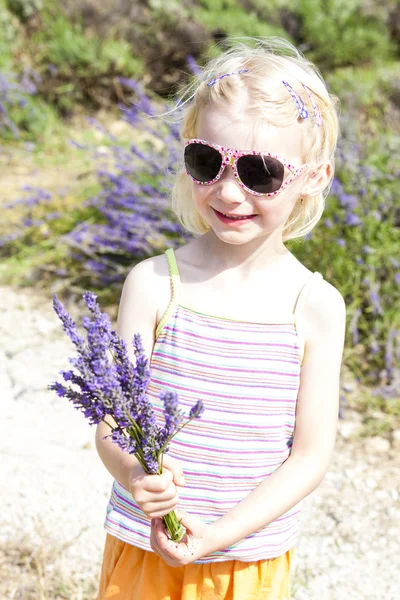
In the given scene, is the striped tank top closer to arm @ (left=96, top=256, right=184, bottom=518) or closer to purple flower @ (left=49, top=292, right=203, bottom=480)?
arm @ (left=96, top=256, right=184, bottom=518)

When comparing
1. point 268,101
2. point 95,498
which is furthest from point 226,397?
point 95,498

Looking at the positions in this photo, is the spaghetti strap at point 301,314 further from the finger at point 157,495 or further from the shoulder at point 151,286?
the finger at point 157,495

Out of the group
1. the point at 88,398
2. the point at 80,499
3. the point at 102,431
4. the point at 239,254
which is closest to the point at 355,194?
the point at 80,499

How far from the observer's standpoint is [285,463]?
4.80 feet

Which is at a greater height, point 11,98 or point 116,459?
point 116,459

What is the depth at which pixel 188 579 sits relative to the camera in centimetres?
149

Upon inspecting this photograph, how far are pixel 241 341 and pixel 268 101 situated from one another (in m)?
0.45

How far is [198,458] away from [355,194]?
2.33 meters

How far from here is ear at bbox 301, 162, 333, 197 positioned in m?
1.52

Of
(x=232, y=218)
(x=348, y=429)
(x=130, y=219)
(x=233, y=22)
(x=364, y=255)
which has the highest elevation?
(x=232, y=218)

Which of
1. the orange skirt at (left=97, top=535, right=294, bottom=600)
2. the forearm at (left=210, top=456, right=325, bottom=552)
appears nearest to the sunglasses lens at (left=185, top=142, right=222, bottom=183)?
the forearm at (left=210, top=456, right=325, bottom=552)

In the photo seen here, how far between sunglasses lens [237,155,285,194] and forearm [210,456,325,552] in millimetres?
525

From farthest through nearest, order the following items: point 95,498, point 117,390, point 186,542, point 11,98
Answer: point 11,98 < point 95,498 < point 186,542 < point 117,390

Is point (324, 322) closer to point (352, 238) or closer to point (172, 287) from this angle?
point (172, 287)
